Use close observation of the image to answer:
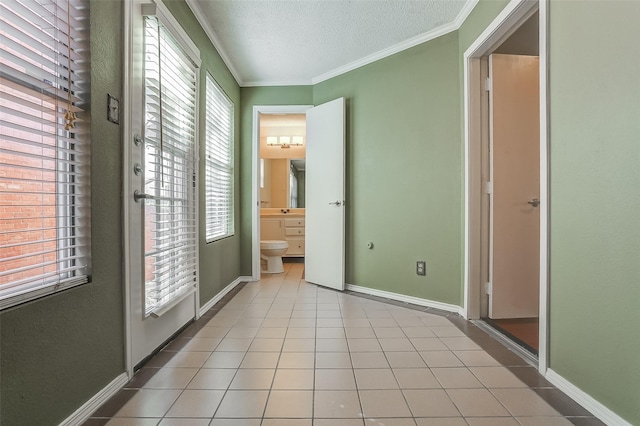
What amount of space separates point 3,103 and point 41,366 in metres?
0.87

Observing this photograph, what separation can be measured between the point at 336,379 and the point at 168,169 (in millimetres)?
1618

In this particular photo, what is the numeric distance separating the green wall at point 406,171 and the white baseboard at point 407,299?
0.04 meters

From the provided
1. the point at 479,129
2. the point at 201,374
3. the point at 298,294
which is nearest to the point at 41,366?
the point at 201,374

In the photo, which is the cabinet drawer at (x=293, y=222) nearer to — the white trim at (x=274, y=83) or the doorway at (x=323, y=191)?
the doorway at (x=323, y=191)

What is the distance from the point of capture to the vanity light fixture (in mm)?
5699

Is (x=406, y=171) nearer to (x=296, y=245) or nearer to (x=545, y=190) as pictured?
(x=545, y=190)

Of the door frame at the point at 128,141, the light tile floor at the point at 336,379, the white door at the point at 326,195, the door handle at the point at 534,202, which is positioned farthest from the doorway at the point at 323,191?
the door frame at the point at 128,141

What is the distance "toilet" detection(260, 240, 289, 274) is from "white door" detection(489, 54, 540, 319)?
2.59m

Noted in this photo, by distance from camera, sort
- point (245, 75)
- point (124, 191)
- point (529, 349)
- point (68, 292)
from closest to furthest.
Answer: point (68, 292) → point (124, 191) → point (529, 349) → point (245, 75)

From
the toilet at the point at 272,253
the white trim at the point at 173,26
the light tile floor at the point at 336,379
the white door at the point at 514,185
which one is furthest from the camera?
the toilet at the point at 272,253

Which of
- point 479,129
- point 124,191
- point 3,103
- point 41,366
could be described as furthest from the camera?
point 479,129

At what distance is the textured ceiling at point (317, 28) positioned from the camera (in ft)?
8.00

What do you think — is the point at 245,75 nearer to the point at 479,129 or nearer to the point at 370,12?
the point at 370,12

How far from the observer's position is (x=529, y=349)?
6.35 ft
